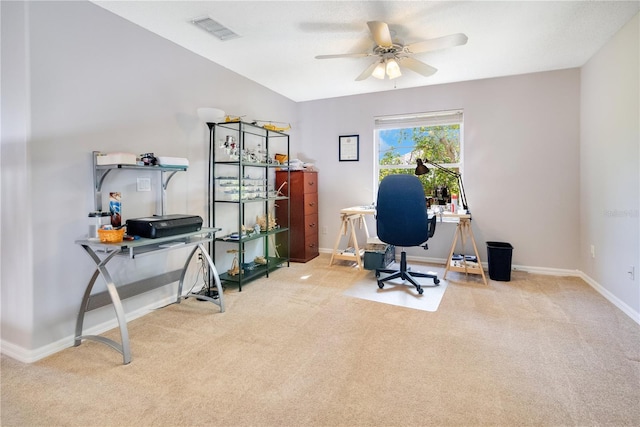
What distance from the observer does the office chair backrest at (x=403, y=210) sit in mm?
3150

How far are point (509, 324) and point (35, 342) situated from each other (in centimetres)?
324

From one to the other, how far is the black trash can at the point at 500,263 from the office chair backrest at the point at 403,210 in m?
0.96

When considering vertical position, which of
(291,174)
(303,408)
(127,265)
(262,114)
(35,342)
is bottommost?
(303,408)

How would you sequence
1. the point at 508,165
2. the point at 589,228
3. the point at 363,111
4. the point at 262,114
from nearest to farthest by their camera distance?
the point at 589,228 → the point at 508,165 → the point at 262,114 → the point at 363,111

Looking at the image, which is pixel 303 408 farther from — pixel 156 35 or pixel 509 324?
pixel 156 35

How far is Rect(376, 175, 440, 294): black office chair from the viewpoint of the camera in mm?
3150

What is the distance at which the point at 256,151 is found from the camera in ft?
13.4

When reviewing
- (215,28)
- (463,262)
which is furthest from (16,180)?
(463,262)

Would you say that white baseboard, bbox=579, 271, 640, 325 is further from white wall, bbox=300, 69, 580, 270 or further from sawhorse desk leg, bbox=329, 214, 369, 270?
sawhorse desk leg, bbox=329, 214, 369, 270

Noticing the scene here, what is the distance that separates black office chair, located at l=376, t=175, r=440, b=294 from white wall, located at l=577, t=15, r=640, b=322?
1525 millimetres

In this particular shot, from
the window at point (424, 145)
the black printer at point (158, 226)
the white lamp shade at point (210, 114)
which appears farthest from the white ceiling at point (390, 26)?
the black printer at point (158, 226)

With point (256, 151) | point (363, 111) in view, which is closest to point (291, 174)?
point (256, 151)

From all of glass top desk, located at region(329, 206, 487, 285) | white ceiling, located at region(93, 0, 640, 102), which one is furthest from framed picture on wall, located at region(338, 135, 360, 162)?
white ceiling, located at region(93, 0, 640, 102)

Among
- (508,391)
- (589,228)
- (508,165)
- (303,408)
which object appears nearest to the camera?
(303,408)
